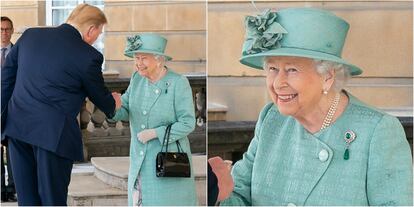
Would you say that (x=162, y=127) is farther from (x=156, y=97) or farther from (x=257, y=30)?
(x=257, y=30)

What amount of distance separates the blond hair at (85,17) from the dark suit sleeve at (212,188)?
0.64 metres

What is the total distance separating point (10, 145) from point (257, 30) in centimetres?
108

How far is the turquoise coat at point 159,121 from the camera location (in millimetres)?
2203

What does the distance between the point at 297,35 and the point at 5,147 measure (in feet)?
3.95

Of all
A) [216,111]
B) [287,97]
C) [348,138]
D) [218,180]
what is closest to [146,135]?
[216,111]

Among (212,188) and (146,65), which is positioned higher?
(146,65)

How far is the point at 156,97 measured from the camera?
2.21 m

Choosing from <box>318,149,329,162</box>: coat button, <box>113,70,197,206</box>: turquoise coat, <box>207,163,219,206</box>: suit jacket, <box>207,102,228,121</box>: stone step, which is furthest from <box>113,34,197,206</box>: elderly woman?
<box>318,149,329,162</box>: coat button

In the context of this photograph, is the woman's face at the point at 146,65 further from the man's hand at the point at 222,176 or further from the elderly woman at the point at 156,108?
the man's hand at the point at 222,176

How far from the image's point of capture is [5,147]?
229cm

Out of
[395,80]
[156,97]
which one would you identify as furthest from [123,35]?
[395,80]

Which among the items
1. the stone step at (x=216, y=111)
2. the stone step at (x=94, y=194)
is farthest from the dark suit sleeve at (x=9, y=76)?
the stone step at (x=216, y=111)

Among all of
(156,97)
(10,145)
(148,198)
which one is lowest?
(148,198)

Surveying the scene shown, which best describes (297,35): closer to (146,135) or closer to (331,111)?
(331,111)
